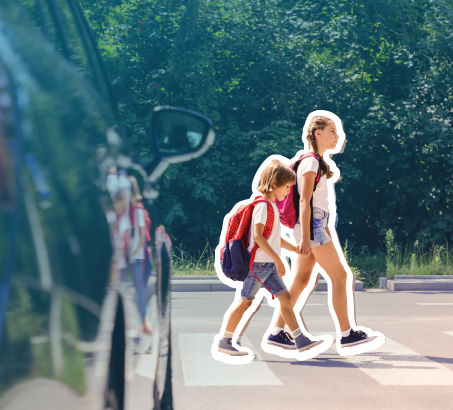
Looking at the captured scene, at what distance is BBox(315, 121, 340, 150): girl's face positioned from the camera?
535cm

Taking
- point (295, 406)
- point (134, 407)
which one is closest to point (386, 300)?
point (295, 406)

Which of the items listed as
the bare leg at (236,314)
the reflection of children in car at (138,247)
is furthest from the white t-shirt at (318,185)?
the reflection of children in car at (138,247)

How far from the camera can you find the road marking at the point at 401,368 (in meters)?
4.74

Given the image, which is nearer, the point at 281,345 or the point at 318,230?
the point at 318,230

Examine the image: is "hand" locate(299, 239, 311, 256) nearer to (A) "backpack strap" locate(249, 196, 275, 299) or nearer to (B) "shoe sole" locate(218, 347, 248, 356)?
(A) "backpack strap" locate(249, 196, 275, 299)

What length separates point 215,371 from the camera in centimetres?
504

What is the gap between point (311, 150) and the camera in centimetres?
541

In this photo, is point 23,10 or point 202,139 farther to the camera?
point 202,139

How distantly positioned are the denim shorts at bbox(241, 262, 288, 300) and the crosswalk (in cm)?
57

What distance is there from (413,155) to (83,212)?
55.5 ft

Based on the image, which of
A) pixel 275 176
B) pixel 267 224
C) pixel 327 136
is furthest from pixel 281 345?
pixel 327 136

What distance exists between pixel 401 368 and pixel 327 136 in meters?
1.87

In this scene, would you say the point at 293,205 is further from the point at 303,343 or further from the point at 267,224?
the point at 303,343

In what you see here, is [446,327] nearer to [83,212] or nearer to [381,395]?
[381,395]
